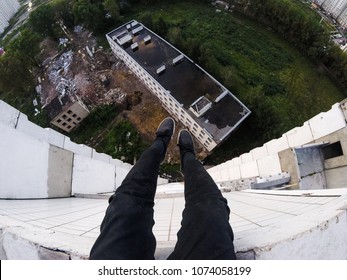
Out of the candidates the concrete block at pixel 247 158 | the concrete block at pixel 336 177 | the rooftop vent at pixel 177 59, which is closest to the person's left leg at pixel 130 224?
the concrete block at pixel 336 177

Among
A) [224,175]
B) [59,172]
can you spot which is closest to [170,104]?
[224,175]

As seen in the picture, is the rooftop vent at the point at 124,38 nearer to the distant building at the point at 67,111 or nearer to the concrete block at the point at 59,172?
the distant building at the point at 67,111

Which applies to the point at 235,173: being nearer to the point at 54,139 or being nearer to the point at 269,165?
the point at 269,165

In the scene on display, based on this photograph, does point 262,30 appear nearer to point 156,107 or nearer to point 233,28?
point 233,28

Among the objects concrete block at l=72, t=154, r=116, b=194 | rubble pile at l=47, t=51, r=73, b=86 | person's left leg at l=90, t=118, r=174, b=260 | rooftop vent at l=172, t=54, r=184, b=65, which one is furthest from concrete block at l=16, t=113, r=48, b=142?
rubble pile at l=47, t=51, r=73, b=86

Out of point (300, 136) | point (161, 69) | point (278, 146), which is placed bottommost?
point (278, 146)

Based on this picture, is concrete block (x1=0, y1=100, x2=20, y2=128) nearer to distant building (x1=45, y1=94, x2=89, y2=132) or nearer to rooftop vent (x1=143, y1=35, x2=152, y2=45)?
distant building (x1=45, y1=94, x2=89, y2=132)

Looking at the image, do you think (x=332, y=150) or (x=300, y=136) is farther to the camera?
(x=300, y=136)
